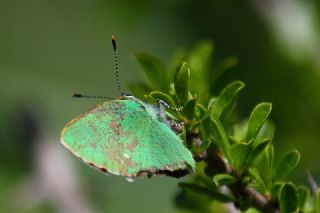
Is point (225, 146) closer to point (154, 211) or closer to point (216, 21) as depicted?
point (216, 21)

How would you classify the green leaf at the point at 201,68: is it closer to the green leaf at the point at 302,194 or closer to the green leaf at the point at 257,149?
the green leaf at the point at 257,149

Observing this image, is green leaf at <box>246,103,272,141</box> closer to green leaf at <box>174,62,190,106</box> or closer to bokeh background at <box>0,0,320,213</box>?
green leaf at <box>174,62,190,106</box>

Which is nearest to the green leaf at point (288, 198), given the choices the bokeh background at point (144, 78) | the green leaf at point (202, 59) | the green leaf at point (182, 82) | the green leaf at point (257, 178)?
the green leaf at point (257, 178)

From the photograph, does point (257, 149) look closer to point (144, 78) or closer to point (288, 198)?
point (288, 198)

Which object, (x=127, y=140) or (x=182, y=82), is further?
(x=127, y=140)

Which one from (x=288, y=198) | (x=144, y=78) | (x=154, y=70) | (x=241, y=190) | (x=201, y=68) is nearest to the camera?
(x=288, y=198)

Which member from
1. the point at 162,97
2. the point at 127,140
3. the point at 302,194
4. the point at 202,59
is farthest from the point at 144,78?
the point at 302,194
